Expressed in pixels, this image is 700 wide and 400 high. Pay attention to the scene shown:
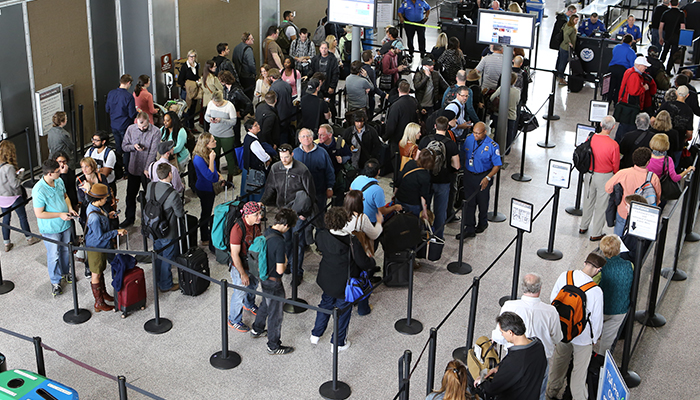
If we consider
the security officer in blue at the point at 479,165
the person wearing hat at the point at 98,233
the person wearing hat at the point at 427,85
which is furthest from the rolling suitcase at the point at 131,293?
the person wearing hat at the point at 427,85

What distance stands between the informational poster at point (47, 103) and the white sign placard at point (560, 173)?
25.1 feet

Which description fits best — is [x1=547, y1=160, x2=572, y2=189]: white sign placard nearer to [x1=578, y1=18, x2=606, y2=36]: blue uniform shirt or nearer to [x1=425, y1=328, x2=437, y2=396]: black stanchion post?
[x1=425, y1=328, x2=437, y2=396]: black stanchion post

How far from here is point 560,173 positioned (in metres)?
9.34

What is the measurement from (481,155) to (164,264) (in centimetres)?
423

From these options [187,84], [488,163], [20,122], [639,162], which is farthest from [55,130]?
[639,162]

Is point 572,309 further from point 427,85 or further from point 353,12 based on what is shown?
point 353,12

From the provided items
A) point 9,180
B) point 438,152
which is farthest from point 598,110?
point 9,180

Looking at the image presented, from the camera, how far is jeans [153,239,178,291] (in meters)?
8.70

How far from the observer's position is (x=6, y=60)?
11.3 meters

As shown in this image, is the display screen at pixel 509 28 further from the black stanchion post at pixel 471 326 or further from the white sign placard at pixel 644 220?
the black stanchion post at pixel 471 326

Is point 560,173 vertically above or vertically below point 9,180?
above

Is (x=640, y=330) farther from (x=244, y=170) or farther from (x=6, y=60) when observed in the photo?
(x=6, y=60)

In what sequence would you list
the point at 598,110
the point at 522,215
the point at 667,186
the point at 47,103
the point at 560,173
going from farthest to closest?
the point at 598,110, the point at 47,103, the point at 667,186, the point at 560,173, the point at 522,215

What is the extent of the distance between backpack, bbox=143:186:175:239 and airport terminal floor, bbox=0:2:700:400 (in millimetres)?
859
